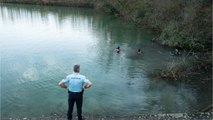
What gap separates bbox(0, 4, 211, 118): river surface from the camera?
12.6 metres

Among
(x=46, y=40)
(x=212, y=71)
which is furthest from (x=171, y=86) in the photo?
(x=46, y=40)

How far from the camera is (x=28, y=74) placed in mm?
16953

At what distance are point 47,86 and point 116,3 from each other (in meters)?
27.7

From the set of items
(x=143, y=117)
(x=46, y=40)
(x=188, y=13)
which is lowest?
(x=143, y=117)

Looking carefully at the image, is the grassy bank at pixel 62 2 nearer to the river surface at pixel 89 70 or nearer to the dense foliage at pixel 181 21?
the river surface at pixel 89 70

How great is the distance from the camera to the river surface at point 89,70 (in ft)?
41.5

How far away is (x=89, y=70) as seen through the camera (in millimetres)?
17859

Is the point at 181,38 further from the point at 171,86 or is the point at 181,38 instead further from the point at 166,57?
the point at 171,86

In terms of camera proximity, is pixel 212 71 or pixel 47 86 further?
pixel 212 71

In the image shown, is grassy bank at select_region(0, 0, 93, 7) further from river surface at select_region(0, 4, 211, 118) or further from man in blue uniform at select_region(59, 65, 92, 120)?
man in blue uniform at select_region(59, 65, 92, 120)

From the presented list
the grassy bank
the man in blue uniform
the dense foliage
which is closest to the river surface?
the dense foliage

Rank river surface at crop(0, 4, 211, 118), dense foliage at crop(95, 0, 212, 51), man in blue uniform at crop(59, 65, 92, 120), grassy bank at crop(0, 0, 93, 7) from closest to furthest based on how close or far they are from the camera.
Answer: man in blue uniform at crop(59, 65, 92, 120)
river surface at crop(0, 4, 211, 118)
dense foliage at crop(95, 0, 212, 51)
grassy bank at crop(0, 0, 93, 7)

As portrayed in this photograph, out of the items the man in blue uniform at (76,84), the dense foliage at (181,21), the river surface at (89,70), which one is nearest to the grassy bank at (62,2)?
the river surface at (89,70)

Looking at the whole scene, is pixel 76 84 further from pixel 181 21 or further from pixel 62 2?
pixel 62 2
